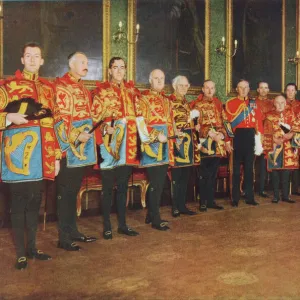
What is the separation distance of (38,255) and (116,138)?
125cm

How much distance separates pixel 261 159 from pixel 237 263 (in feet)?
11.1

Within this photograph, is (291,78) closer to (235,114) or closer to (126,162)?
(235,114)

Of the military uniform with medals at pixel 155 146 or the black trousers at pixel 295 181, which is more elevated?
the military uniform with medals at pixel 155 146

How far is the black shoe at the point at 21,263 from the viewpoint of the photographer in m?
3.23

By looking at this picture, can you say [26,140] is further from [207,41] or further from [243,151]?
[207,41]

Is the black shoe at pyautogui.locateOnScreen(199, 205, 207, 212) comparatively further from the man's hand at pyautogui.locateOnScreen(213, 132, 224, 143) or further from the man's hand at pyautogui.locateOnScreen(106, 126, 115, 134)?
the man's hand at pyautogui.locateOnScreen(106, 126, 115, 134)

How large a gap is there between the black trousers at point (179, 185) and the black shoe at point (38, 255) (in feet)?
6.77

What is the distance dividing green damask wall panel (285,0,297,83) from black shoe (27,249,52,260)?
5.89 metres

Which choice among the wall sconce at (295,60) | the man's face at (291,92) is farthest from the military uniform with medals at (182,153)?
the wall sconce at (295,60)

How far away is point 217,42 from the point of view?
7141 mm

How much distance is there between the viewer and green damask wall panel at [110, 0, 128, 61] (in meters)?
6.01

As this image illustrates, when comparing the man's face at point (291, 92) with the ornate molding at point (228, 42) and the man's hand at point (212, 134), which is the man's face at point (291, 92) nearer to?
the ornate molding at point (228, 42)

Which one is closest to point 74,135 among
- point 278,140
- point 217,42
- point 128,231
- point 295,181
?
point 128,231

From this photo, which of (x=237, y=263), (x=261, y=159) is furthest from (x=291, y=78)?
(x=237, y=263)
